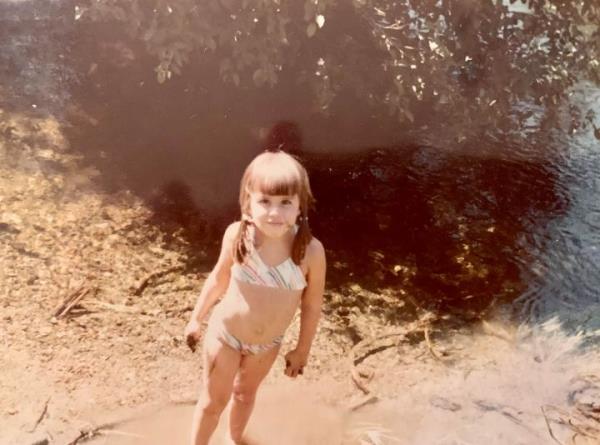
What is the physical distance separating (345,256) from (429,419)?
159cm

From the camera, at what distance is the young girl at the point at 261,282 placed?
246 cm

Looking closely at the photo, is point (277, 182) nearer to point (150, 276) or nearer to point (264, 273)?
point (264, 273)

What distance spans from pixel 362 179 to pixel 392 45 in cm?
128

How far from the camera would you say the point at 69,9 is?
840 cm

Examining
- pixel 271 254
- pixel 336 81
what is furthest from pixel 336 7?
pixel 271 254

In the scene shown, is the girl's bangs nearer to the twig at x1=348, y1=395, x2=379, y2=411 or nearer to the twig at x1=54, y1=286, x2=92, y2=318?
the twig at x1=348, y1=395, x2=379, y2=411

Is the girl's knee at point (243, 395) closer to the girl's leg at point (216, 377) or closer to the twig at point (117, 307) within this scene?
the girl's leg at point (216, 377)

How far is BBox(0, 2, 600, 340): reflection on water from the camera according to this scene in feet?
15.3

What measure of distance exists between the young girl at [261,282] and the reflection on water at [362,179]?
6.05 feet

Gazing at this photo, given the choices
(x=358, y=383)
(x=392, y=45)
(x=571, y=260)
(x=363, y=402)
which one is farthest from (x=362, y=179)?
(x=363, y=402)

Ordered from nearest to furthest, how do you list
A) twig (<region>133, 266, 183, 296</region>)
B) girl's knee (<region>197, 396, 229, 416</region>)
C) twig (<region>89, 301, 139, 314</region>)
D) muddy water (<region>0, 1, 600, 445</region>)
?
girl's knee (<region>197, 396, 229, 416</region>) < muddy water (<region>0, 1, 600, 445</region>) < twig (<region>89, 301, 139, 314</region>) < twig (<region>133, 266, 183, 296</region>)

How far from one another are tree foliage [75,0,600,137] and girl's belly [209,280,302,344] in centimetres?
257

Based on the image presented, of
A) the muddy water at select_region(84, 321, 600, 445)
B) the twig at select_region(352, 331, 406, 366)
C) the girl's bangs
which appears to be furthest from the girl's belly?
the twig at select_region(352, 331, 406, 366)

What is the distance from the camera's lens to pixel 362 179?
586cm
